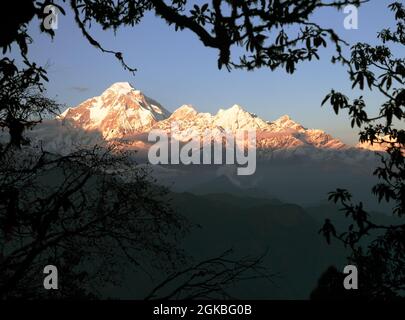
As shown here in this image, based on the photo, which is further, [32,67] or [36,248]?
[32,67]

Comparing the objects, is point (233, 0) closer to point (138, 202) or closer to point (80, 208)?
point (138, 202)

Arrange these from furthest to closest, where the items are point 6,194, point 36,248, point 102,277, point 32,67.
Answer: point 102,277
point 32,67
point 36,248
point 6,194

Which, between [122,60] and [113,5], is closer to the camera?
[122,60]

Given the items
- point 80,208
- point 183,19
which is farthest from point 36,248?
point 183,19

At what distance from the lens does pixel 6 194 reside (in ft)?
21.1

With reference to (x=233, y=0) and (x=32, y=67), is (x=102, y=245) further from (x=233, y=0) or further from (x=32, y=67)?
(x=233, y=0)

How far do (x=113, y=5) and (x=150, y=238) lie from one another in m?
4.96

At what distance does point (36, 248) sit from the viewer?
318 inches

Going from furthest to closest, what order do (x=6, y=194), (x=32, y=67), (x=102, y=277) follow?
(x=102, y=277), (x=32, y=67), (x=6, y=194)

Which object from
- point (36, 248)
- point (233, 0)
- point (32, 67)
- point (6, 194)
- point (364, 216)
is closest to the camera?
point (6, 194)
